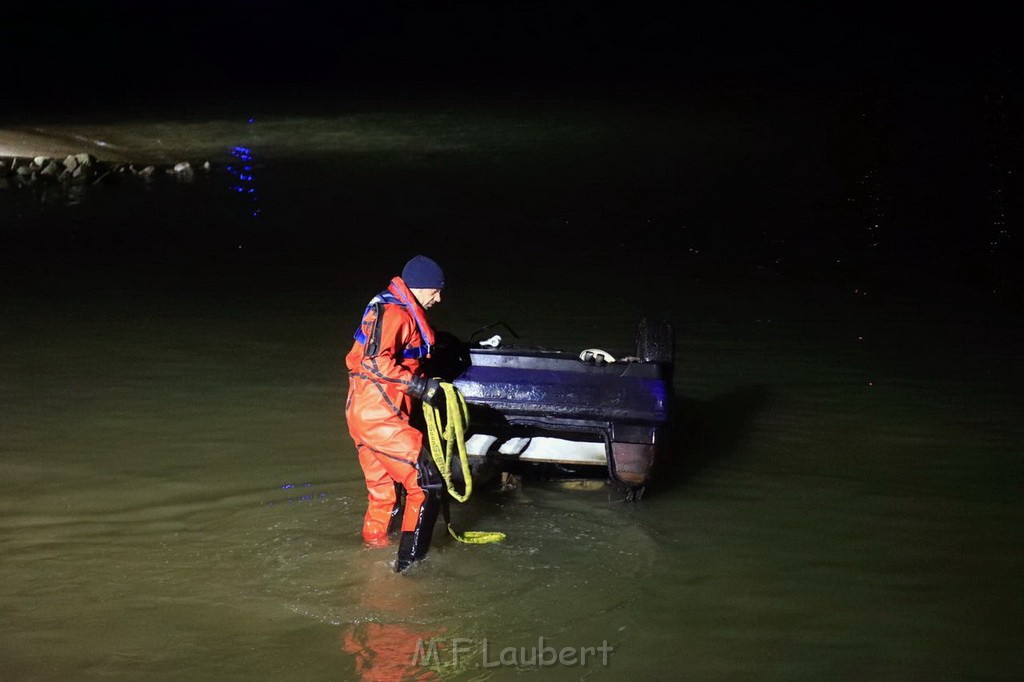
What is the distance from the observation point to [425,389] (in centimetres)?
594

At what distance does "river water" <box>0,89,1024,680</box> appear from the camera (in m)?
5.44

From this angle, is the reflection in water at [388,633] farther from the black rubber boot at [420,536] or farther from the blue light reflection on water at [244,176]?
the blue light reflection on water at [244,176]

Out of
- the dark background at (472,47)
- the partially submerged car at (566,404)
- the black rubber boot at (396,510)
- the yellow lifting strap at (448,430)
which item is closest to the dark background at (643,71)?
the dark background at (472,47)

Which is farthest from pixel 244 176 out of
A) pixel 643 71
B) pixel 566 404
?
pixel 643 71

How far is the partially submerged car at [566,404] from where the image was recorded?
654 cm

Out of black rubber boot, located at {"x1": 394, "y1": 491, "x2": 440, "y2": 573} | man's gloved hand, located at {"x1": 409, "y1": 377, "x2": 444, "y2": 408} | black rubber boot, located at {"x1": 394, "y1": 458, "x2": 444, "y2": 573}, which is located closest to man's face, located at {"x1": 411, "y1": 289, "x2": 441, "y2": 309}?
man's gloved hand, located at {"x1": 409, "y1": 377, "x2": 444, "y2": 408}

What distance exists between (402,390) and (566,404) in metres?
1.03

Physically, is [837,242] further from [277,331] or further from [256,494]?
[256,494]

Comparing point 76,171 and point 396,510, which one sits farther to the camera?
point 76,171

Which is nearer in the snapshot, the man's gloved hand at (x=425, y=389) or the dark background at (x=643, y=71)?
the man's gloved hand at (x=425, y=389)

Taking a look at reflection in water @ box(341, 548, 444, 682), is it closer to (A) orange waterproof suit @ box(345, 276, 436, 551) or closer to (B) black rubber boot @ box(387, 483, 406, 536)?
(A) orange waterproof suit @ box(345, 276, 436, 551)

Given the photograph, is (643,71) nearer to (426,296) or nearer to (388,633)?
(426,296)

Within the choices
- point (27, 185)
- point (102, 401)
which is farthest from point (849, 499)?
point (27, 185)

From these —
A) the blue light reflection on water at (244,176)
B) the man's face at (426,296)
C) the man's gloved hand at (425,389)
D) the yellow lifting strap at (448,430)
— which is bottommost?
the yellow lifting strap at (448,430)
